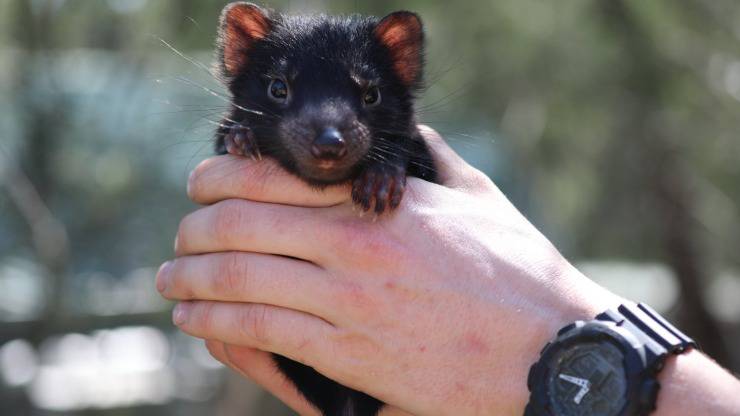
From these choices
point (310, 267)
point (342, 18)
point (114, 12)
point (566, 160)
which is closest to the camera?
point (310, 267)

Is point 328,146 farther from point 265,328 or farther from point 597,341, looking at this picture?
point 597,341

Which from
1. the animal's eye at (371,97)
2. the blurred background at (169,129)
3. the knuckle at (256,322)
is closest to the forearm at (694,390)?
the knuckle at (256,322)

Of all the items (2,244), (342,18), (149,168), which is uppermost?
(342,18)

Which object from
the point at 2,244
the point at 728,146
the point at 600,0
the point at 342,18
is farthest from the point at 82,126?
the point at 728,146

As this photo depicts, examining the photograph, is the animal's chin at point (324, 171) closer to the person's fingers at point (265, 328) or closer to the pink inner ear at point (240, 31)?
the person's fingers at point (265, 328)

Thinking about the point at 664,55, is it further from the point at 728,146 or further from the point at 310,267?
the point at 310,267

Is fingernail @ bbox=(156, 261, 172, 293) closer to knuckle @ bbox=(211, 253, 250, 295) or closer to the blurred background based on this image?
knuckle @ bbox=(211, 253, 250, 295)

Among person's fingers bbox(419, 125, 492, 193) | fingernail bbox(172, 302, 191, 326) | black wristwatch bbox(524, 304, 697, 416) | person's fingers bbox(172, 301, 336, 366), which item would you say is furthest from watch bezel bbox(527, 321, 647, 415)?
fingernail bbox(172, 302, 191, 326)
